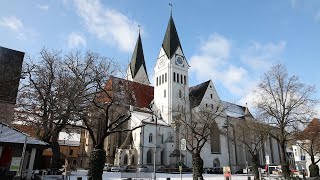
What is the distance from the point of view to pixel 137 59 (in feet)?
225

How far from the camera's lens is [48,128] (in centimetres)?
2608

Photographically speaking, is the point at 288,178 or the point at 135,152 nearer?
the point at 288,178

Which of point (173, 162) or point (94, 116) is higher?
point (94, 116)

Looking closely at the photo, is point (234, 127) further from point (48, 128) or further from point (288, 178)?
point (48, 128)

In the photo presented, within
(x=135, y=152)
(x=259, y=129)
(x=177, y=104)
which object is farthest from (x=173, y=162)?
(x=259, y=129)

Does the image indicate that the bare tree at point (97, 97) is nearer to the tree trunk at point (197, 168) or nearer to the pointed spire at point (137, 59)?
the tree trunk at point (197, 168)

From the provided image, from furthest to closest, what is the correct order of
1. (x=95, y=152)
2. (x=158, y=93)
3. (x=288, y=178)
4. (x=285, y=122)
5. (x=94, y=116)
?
(x=158, y=93), (x=94, y=116), (x=285, y=122), (x=288, y=178), (x=95, y=152)

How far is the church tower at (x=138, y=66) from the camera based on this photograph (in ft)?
216

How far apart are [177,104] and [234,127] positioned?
14585 millimetres

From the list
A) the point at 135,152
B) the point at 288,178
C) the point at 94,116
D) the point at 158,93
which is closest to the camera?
the point at 288,178

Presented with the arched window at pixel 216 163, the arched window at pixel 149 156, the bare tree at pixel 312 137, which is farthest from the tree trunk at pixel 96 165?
the arched window at pixel 216 163

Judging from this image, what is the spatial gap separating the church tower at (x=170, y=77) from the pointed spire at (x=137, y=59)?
9142 millimetres

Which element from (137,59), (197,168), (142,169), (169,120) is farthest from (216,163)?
(197,168)

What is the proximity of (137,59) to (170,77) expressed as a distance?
1692 cm
